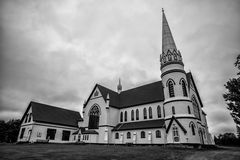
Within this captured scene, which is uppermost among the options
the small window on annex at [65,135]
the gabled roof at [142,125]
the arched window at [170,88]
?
the arched window at [170,88]

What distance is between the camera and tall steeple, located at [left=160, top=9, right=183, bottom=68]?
104 feet

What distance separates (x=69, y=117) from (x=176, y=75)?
3342 centimetres

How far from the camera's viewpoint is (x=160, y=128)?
29391 mm

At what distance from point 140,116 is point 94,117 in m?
12.6

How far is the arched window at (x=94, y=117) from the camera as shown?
39459 mm

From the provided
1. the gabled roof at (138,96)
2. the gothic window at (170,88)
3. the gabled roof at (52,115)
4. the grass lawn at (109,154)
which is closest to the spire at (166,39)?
the gothic window at (170,88)

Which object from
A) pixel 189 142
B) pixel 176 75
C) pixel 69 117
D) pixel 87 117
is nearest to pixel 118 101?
A: pixel 87 117

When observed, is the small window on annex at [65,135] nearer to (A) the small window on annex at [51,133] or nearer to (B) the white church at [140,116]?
(B) the white church at [140,116]

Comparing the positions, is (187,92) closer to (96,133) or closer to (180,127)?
(180,127)

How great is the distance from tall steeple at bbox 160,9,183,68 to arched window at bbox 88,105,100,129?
20.7 meters

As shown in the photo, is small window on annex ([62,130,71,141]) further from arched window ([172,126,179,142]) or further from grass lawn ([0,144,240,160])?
arched window ([172,126,179,142])

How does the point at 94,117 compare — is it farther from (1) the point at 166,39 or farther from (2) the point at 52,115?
(1) the point at 166,39

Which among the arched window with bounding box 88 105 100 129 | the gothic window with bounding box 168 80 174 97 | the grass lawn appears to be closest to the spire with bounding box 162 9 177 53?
the gothic window with bounding box 168 80 174 97

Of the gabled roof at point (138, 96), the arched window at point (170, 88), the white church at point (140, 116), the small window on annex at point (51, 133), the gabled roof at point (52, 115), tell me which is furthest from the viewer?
the gabled roof at point (52, 115)
